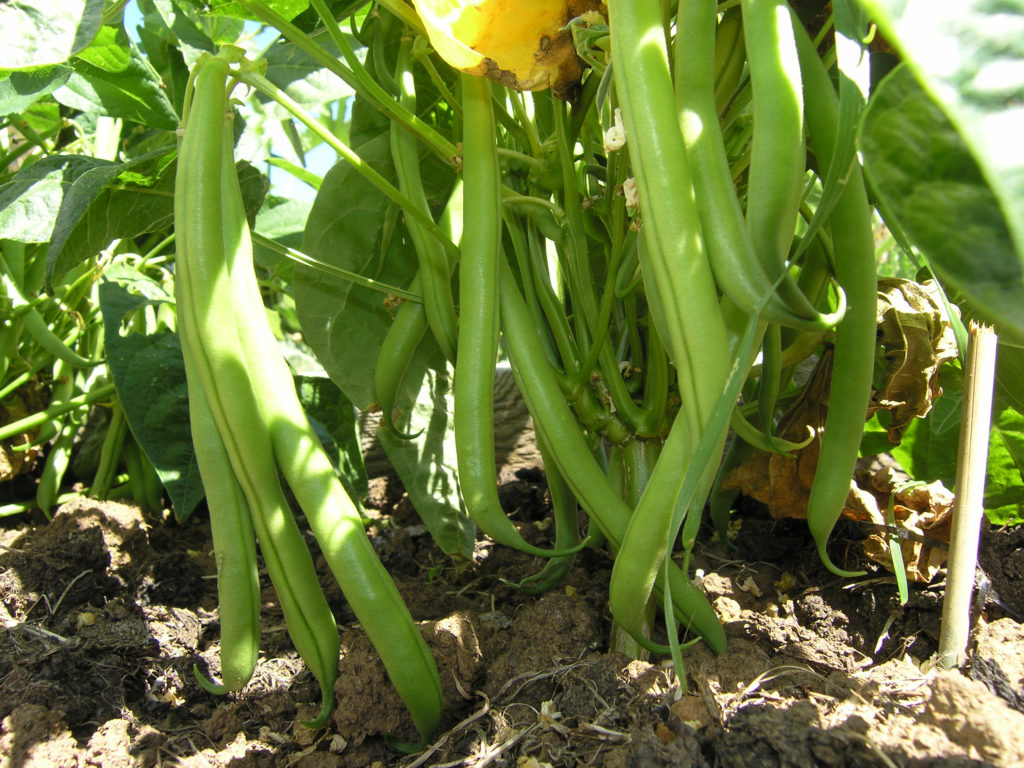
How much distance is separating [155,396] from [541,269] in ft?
2.02

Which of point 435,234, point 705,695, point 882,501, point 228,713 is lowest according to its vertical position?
point 228,713

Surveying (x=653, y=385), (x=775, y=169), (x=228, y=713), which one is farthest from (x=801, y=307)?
(x=228, y=713)

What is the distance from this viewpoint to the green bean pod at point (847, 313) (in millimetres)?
565

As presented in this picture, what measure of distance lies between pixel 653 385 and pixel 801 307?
307 mm

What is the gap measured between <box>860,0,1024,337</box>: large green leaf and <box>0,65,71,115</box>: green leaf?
32.9 inches

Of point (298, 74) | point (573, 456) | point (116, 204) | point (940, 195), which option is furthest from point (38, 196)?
point (940, 195)

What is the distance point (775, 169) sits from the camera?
47 centimetres

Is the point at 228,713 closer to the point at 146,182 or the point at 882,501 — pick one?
the point at 146,182

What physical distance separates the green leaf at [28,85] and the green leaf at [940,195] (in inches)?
32.7

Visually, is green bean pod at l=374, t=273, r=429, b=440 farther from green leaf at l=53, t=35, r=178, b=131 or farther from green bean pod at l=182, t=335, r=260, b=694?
green leaf at l=53, t=35, r=178, b=131

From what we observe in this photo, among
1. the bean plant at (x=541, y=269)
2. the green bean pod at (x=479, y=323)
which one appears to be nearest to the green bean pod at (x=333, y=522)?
the bean plant at (x=541, y=269)

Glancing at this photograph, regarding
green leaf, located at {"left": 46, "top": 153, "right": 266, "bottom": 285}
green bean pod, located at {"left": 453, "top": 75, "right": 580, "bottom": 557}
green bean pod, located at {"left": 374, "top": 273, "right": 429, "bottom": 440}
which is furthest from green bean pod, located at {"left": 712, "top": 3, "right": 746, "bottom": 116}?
green leaf, located at {"left": 46, "top": 153, "right": 266, "bottom": 285}

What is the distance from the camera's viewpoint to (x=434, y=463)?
0.99 meters

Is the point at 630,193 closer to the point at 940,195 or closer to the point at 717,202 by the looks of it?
the point at 717,202
